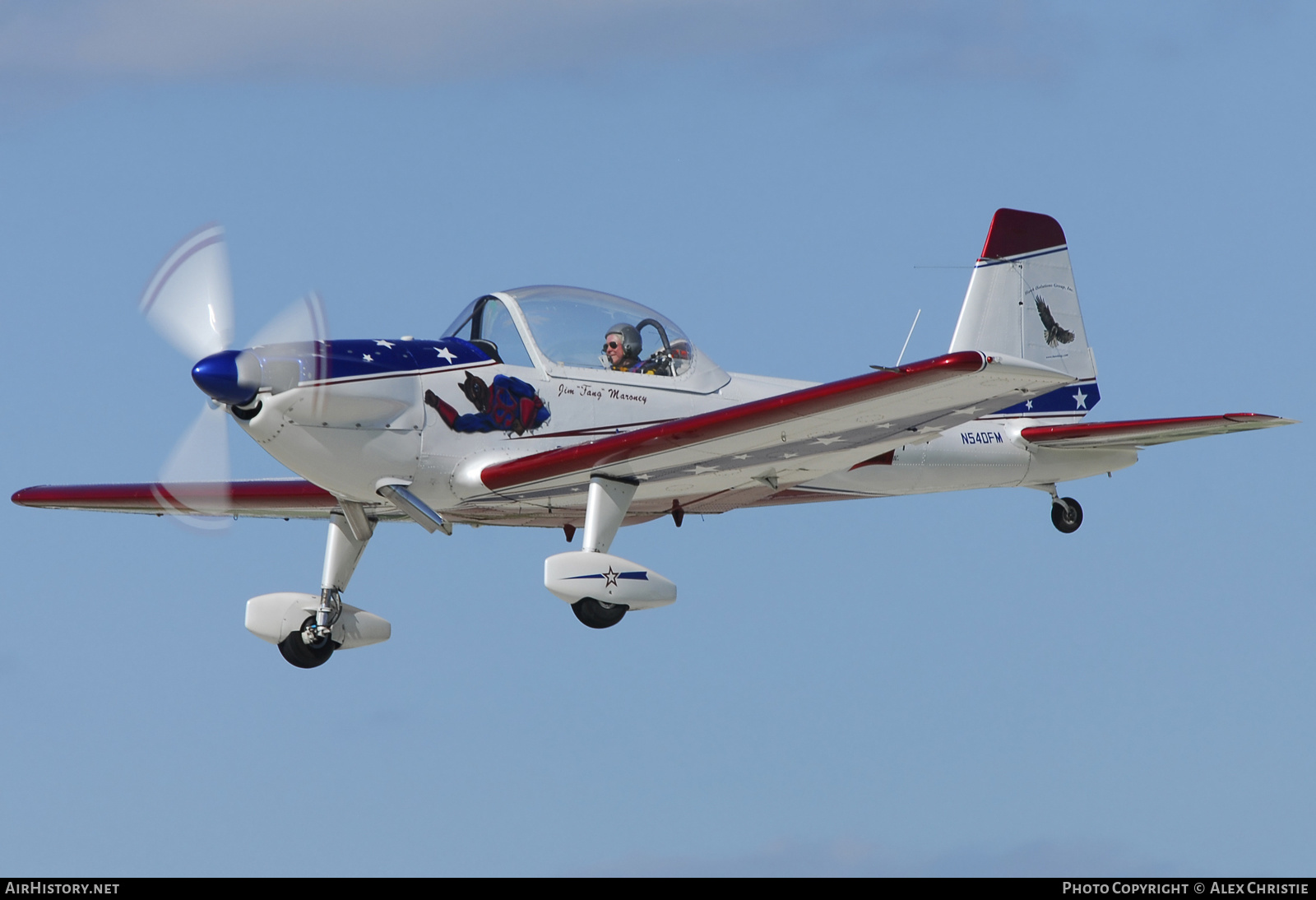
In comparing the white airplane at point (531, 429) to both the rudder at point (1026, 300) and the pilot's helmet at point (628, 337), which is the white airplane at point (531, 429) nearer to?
the pilot's helmet at point (628, 337)

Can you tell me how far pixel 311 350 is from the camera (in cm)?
1386

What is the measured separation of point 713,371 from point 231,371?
4566mm

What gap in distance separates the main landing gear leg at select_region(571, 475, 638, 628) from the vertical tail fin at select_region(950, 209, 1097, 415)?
19.0 ft

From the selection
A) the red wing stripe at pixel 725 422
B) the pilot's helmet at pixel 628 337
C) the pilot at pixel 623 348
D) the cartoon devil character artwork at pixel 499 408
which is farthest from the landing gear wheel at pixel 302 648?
the pilot's helmet at pixel 628 337

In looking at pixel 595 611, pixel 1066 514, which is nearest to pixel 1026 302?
pixel 1066 514

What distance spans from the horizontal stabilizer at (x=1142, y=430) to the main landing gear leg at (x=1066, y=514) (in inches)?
32.0

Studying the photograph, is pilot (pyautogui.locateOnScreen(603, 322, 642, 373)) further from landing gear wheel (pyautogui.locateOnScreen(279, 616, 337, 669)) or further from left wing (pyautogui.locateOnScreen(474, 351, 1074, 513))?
Answer: landing gear wheel (pyautogui.locateOnScreen(279, 616, 337, 669))

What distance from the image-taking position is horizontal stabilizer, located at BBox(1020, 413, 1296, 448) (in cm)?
1358

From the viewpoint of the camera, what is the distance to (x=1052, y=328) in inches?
747

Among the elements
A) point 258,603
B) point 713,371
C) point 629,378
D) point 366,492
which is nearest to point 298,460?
point 366,492

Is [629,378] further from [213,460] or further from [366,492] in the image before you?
[213,460]

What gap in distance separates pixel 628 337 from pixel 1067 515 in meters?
5.76

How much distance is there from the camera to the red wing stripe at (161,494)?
16.5 meters

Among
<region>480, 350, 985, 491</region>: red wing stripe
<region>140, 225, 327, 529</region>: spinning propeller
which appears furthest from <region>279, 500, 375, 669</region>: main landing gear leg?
<region>480, 350, 985, 491</region>: red wing stripe
